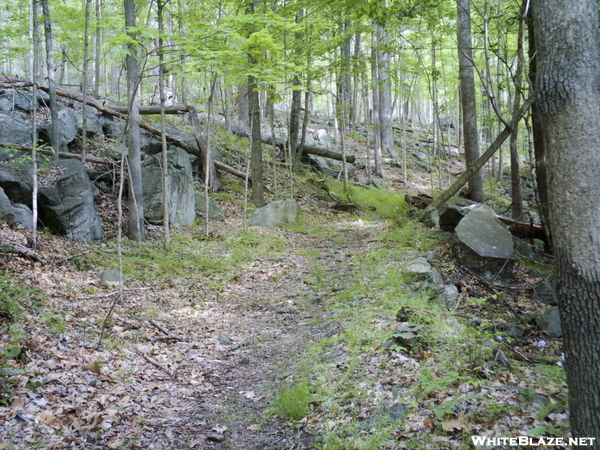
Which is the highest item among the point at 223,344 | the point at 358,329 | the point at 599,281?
the point at 599,281

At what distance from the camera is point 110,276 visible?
7363 millimetres

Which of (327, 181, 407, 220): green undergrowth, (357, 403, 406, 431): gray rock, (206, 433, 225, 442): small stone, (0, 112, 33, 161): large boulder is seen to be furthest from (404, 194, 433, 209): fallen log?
(0, 112, 33, 161): large boulder

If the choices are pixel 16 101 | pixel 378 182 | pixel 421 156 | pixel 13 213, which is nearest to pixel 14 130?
pixel 16 101

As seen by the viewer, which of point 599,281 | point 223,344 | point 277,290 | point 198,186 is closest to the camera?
point 599,281

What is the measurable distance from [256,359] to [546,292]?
465cm

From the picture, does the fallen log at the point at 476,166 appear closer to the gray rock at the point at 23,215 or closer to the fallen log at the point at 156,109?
the gray rock at the point at 23,215

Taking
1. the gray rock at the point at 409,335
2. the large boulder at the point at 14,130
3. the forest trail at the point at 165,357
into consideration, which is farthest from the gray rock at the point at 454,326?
the large boulder at the point at 14,130

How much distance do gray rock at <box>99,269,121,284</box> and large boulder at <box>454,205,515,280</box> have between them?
603cm

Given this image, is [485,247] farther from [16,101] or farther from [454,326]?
[16,101]

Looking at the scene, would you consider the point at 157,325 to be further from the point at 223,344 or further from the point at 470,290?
the point at 470,290

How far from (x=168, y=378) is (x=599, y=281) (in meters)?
4.26

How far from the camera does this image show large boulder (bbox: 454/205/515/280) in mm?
7254

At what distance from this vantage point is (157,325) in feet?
19.8

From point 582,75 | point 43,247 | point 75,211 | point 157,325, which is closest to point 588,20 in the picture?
point 582,75
